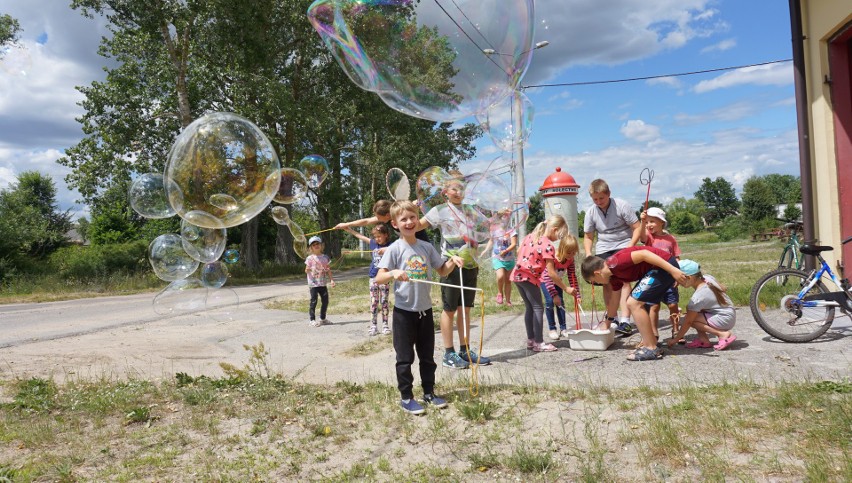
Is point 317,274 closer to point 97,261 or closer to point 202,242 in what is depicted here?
point 202,242

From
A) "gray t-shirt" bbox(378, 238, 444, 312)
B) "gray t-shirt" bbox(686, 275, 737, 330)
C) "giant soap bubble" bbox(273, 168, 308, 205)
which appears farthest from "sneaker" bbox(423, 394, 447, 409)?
"giant soap bubble" bbox(273, 168, 308, 205)

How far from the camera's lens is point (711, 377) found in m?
4.38

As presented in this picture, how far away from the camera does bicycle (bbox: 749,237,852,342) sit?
538 centimetres

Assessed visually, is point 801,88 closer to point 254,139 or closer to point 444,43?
point 444,43

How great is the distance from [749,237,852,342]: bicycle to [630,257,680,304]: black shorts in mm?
1235

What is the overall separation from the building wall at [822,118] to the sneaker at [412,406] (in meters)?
6.22

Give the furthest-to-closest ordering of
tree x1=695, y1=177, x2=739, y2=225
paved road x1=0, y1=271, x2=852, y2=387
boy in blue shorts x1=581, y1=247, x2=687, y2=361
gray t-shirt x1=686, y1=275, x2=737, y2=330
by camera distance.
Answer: tree x1=695, y1=177, x2=739, y2=225, gray t-shirt x1=686, y1=275, x2=737, y2=330, boy in blue shorts x1=581, y1=247, x2=687, y2=361, paved road x1=0, y1=271, x2=852, y2=387

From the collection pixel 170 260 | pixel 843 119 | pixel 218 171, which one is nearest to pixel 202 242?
pixel 170 260

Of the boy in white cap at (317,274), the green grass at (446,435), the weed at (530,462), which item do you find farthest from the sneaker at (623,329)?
the boy in white cap at (317,274)

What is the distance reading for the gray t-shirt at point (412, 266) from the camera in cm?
427

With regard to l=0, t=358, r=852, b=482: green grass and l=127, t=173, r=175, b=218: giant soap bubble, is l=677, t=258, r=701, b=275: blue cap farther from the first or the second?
l=127, t=173, r=175, b=218: giant soap bubble

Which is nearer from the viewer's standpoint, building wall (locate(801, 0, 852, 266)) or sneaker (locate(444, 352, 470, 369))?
sneaker (locate(444, 352, 470, 369))

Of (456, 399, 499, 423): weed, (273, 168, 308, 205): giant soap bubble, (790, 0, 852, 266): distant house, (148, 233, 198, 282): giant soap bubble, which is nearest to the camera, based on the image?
(456, 399, 499, 423): weed

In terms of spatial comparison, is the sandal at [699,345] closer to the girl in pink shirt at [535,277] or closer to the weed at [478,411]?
the girl in pink shirt at [535,277]
